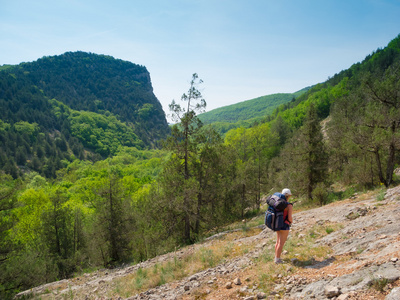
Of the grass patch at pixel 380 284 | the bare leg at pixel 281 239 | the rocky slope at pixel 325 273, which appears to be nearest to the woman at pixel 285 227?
the bare leg at pixel 281 239

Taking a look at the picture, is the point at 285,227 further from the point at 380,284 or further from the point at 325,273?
the point at 380,284

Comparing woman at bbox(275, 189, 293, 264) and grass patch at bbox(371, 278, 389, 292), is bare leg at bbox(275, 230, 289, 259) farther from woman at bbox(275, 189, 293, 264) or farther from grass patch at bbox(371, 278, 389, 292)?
grass patch at bbox(371, 278, 389, 292)

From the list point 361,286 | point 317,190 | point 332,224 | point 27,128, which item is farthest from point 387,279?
point 27,128

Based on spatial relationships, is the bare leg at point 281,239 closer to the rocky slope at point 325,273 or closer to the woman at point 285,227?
the woman at point 285,227

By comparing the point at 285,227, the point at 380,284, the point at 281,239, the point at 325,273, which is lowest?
the point at 325,273

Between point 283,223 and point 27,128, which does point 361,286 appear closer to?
point 283,223

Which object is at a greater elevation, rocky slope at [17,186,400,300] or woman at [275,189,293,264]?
woman at [275,189,293,264]

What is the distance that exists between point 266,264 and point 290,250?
1.12 metres

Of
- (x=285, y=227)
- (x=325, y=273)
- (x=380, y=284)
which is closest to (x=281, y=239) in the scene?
(x=285, y=227)

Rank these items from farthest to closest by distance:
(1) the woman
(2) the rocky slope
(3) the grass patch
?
(1) the woman, (2) the rocky slope, (3) the grass patch

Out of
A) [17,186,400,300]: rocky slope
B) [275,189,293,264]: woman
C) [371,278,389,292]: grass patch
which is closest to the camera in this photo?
[371,278,389,292]: grass patch

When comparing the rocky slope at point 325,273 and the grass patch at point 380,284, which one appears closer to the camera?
the grass patch at point 380,284

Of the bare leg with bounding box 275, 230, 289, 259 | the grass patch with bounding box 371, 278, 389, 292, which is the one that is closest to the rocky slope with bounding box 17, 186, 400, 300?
the grass patch with bounding box 371, 278, 389, 292

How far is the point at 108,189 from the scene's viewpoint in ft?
70.5
